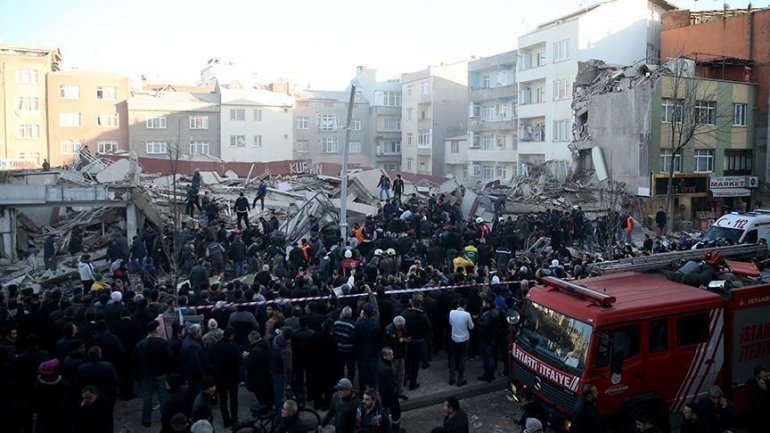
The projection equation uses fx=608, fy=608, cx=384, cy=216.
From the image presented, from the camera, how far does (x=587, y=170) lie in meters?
37.1

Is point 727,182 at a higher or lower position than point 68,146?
lower

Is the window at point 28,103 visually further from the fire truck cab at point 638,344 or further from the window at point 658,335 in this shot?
the window at point 658,335

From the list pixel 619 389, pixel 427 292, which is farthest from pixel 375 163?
pixel 619 389

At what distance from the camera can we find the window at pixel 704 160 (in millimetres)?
35000

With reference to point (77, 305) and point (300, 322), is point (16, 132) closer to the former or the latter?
point (77, 305)

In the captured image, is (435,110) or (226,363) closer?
(226,363)

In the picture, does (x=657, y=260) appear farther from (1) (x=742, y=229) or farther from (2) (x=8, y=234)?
(2) (x=8, y=234)

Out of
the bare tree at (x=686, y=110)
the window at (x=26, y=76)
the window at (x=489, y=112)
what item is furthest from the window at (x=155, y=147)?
the bare tree at (x=686, y=110)

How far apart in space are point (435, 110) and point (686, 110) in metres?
28.5

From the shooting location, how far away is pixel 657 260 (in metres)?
11.4

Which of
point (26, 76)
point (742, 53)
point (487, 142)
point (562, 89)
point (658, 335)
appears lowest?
point (658, 335)

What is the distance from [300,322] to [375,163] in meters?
56.0

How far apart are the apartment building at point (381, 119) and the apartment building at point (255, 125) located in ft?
35.2

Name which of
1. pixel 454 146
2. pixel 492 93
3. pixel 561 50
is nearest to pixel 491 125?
pixel 492 93
